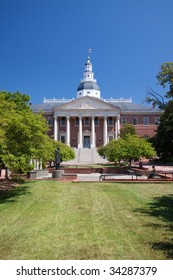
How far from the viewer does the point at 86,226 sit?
27.5 ft

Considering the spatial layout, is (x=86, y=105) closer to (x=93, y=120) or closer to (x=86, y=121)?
(x=93, y=120)

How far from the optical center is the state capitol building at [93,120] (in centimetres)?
6619

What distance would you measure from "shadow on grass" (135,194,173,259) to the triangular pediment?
53197 millimetres

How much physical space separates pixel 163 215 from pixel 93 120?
2239 inches

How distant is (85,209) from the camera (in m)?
10.7

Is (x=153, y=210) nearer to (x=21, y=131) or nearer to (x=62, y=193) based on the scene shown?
(x=62, y=193)

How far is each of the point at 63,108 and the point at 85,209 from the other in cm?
5692

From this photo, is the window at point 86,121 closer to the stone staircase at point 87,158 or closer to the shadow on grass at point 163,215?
the stone staircase at point 87,158

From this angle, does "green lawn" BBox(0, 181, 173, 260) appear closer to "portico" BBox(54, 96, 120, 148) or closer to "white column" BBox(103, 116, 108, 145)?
"white column" BBox(103, 116, 108, 145)

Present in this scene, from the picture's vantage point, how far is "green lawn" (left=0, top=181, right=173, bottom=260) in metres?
6.35

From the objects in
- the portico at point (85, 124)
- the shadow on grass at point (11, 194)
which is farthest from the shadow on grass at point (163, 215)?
the portico at point (85, 124)

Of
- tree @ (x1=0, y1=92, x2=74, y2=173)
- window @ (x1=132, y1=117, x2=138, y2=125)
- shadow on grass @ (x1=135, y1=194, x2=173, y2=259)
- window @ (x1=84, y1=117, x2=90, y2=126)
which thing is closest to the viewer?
shadow on grass @ (x1=135, y1=194, x2=173, y2=259)

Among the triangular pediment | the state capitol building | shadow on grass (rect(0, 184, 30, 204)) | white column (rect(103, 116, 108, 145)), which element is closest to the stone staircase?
the state capitol building
